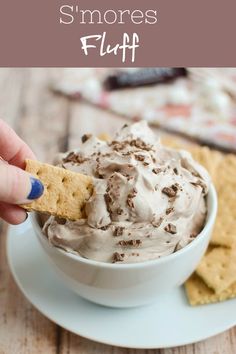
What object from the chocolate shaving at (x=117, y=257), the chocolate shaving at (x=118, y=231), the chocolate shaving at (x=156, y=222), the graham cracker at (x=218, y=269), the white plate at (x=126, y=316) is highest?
the chocolate shaving at (x=156, y=222)

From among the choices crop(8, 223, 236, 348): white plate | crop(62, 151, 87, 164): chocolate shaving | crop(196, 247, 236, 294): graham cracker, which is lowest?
crop(8, 223, 236, 348): white plate

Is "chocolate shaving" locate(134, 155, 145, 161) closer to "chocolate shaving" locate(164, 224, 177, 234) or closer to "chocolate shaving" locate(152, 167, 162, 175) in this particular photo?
"chocolate shaving" locate(152, 167, 162, 175)

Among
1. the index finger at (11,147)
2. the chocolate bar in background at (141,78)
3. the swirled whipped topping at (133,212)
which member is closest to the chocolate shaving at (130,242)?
the swirled whipped topping at (133,212)

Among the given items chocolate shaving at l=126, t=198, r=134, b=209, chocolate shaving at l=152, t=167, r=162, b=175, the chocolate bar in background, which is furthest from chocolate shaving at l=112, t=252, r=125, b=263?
the chocolate bar in background

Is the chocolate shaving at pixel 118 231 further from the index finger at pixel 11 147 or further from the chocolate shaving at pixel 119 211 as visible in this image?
the index finger at pixel 11 147

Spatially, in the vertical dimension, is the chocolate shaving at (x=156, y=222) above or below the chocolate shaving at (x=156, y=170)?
below
